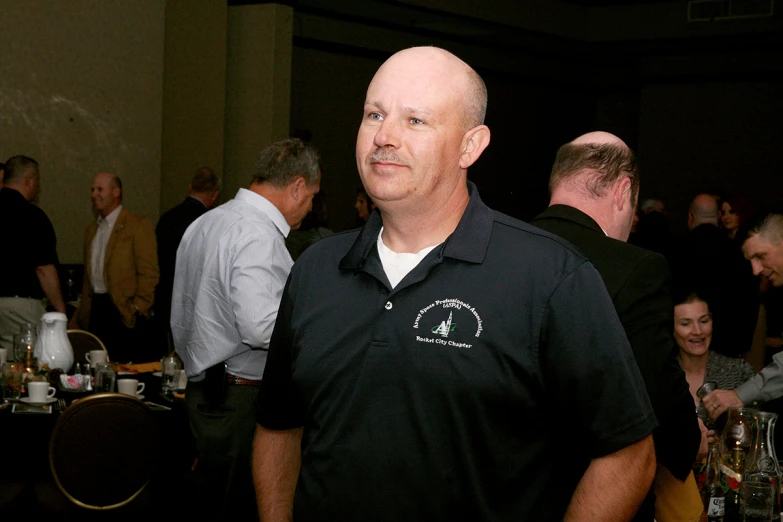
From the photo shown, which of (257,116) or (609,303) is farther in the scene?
(257,116)

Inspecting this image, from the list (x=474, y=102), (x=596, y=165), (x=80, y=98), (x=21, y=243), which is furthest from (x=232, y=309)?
(x=80, y=98)

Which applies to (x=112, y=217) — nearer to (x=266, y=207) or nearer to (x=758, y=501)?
(x=266, y=207)

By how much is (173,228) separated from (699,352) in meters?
3.92

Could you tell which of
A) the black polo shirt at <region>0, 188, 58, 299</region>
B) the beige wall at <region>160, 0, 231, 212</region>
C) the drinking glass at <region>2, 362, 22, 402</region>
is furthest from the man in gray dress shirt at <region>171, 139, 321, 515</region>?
the beige wall at <region>160, 0, 231, 212</region>

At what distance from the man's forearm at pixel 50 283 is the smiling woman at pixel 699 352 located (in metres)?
3.68

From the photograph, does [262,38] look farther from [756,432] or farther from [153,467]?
[756,432]

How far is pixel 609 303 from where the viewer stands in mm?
1414

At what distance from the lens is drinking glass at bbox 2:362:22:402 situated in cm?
385

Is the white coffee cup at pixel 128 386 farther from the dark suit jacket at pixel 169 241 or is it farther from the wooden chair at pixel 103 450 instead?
the dark suit jacket at pixel 169 241

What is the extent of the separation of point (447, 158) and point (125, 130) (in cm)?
633

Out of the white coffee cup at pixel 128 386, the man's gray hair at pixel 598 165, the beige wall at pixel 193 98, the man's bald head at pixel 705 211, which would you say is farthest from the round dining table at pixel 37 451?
the beige wall at pixel 193 98

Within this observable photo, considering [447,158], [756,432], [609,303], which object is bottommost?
[756,432]

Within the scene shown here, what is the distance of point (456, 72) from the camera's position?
1491 mm

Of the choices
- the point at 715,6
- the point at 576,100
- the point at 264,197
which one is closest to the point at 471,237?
the point at 264,197
